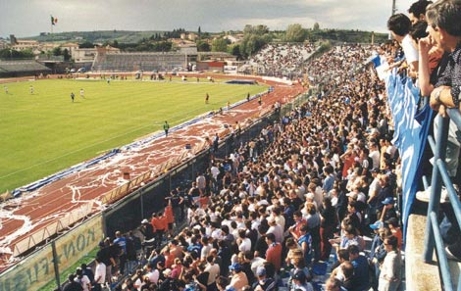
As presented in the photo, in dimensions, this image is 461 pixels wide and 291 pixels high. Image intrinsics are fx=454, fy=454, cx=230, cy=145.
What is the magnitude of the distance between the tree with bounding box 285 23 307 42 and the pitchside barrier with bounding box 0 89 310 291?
11458 cm

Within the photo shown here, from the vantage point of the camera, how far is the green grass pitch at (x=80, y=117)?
88.7ft

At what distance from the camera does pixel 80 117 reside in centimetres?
4091

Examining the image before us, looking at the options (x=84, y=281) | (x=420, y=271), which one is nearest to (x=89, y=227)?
(x=84, y=281)

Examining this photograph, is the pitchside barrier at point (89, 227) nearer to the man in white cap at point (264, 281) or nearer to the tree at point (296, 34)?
the man in white cap at point (264, 281)

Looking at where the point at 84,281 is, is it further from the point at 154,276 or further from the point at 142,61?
the point at 142,61

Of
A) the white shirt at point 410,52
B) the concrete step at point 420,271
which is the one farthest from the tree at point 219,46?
the concrete step at point 420,271

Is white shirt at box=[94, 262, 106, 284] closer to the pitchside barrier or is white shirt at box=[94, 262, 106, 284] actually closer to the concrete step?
the pitchside barrier

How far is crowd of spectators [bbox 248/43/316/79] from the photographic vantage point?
80625 millimetres

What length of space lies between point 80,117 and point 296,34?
10279 centimetres

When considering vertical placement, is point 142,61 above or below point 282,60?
below

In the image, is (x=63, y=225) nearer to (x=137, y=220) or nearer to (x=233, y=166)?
(x=137, y=220)

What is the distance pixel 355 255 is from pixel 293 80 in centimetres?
6718

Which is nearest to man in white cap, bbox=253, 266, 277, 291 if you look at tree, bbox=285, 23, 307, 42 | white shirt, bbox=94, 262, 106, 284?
white shirt, bbox=94, 262, 106, 284

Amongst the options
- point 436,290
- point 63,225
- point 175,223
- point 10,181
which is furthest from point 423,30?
point 10,181
